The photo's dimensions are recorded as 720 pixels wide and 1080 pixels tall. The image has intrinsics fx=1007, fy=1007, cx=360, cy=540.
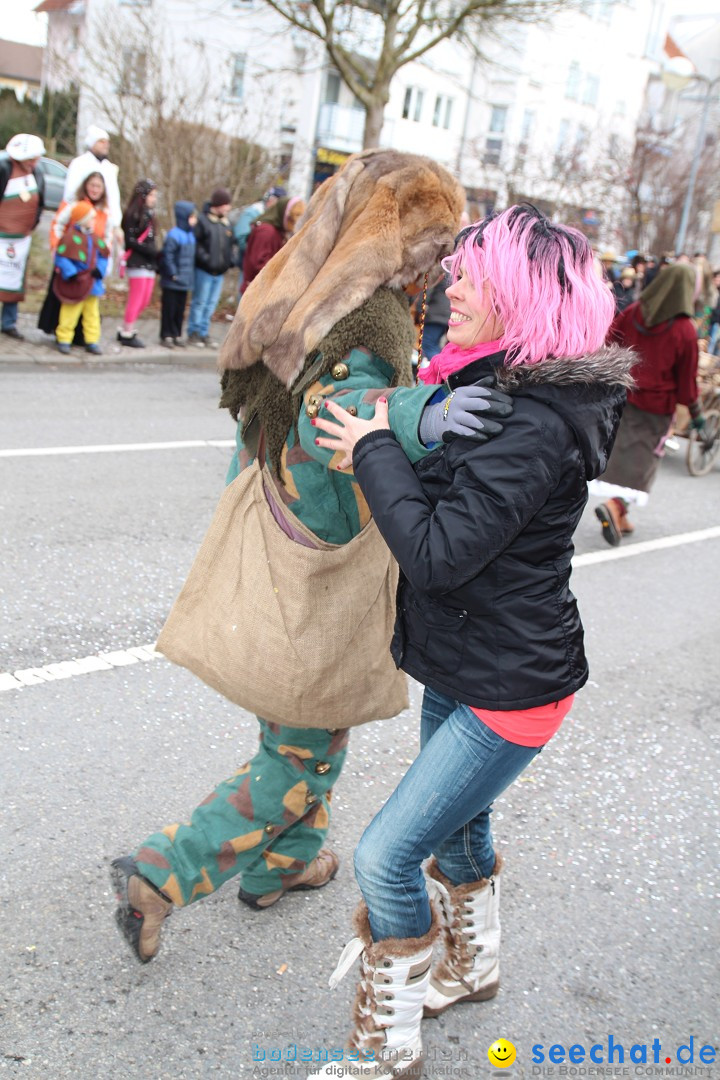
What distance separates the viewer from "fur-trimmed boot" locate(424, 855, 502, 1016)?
251cm

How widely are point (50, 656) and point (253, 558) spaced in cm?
205

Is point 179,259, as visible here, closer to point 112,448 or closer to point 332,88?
point 112,448

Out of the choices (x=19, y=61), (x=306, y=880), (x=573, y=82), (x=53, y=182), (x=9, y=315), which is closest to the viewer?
(x=306, y=880)

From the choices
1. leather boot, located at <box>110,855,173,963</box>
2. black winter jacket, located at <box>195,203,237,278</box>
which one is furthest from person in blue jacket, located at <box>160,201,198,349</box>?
leather boot, located at <box>110,855,173,963</box>

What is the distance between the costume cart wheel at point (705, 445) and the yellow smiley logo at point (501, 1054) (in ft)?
26.1

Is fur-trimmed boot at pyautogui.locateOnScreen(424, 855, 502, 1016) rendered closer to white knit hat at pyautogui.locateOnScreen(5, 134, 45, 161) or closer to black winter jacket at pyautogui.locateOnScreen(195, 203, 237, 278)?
white knit hat at pyautogui.locateOnScreen(5, 134, 45, 161)

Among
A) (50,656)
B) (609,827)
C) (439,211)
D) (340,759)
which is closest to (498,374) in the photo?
(439,211)

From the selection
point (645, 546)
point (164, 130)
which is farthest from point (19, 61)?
point (645, 546)

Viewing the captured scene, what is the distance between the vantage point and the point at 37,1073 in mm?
2207

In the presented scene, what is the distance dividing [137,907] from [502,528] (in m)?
1.36

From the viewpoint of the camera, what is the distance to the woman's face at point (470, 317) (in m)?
1.99

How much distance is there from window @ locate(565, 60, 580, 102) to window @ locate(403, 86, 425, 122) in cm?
888

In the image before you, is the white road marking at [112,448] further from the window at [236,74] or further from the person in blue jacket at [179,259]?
the window at [236,74]

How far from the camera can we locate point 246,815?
8.40 feet
